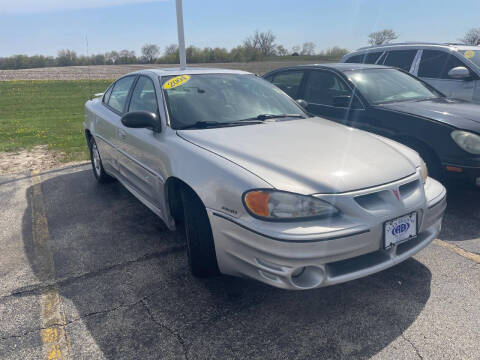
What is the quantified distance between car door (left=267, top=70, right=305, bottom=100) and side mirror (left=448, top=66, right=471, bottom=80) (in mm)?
2227

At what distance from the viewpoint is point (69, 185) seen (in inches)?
209

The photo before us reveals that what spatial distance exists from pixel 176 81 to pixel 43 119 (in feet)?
31.1

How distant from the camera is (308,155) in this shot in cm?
257

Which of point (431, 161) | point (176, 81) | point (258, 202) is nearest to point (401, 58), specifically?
point (431, 161)

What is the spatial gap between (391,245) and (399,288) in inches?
21.2

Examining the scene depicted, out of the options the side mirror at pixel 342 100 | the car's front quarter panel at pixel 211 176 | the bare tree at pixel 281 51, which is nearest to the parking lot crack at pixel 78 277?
the car's front quarter panel at pixel 211 176

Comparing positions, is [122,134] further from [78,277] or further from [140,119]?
[78,277]

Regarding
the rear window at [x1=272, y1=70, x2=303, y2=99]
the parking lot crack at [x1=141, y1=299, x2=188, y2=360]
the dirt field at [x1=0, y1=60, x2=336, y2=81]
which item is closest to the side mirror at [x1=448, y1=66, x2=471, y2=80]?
the rear window at [x1=272, y1=70, x2=303, y2=99]

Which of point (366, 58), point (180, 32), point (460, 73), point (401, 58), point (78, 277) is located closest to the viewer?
point (78, 277)

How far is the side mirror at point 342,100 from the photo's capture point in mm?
4621

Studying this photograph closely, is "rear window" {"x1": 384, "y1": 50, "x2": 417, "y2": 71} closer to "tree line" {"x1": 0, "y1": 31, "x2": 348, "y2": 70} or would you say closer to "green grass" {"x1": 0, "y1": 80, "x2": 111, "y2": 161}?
"green grass" {"x1": 0, "y1": 80, "x2": 111, "y2": 161}

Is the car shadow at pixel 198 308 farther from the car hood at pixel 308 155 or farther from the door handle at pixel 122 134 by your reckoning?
the door handle at pixel 122 134

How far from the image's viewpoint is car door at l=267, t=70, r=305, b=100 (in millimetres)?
5531

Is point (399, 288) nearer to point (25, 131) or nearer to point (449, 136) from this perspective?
point (449, 136)
